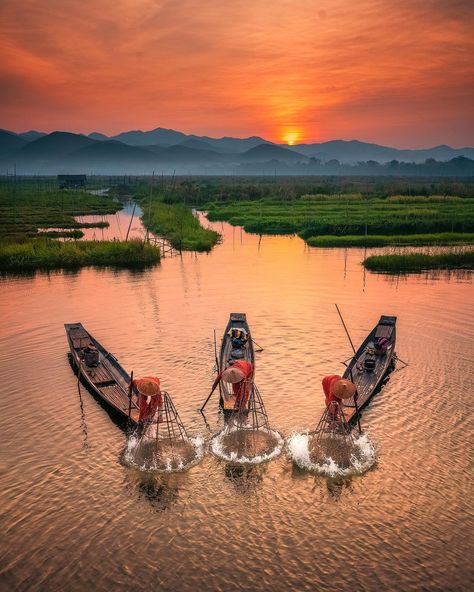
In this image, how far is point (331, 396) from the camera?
17078mm

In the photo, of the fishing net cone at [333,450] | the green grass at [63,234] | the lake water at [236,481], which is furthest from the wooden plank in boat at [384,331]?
the green grass at [63,234]

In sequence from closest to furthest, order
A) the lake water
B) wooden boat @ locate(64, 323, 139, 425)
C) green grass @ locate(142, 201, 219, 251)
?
the lake water < wooden boat @ locate(64, 323, 139, 425) < green grass @ locate(142, 201, 219, 251)

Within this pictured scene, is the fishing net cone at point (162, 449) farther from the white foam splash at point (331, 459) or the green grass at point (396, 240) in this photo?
the green grass at point (396, 240)

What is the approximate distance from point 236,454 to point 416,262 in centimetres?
3701

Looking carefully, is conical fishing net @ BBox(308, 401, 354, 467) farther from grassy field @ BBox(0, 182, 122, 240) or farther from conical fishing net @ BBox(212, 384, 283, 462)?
grassy field @ BBox(0, 182, 122, 240)

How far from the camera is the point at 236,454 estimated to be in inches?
685

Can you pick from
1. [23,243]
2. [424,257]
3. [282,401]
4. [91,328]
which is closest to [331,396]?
[282,401]

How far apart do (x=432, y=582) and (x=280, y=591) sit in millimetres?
3748

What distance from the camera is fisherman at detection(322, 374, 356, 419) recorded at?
16422 mm

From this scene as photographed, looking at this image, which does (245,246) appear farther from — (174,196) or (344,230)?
(174,196)

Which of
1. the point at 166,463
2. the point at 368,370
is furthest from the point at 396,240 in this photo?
the point at 166,463

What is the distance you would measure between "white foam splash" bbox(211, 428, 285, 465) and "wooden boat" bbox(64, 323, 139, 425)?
3090 millimetres

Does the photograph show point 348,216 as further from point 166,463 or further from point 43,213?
point 166,463

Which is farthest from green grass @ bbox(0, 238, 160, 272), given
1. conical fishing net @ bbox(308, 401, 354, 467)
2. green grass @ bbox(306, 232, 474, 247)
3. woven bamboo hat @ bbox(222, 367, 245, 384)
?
conical fishing net @ bbox(308, 401, 354, 467)
